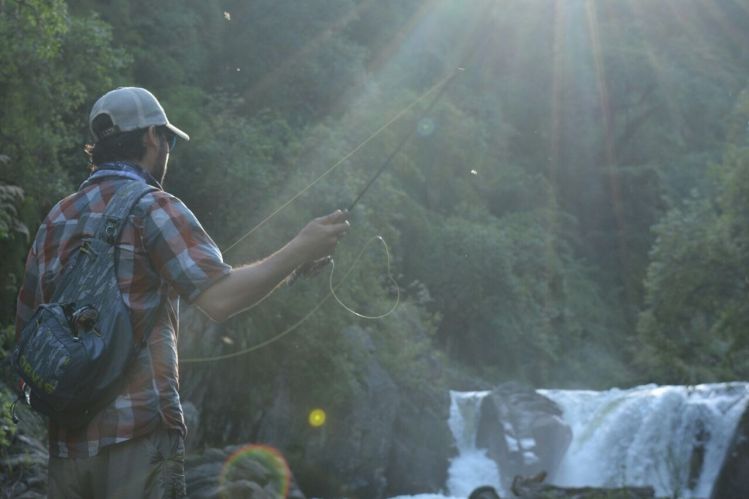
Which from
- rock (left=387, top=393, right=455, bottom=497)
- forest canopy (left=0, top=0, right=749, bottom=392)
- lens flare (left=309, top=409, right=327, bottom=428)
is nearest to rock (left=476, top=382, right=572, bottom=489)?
rock (left=387, top=393, right=455, bottom=497)

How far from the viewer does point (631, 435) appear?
80.3 ft

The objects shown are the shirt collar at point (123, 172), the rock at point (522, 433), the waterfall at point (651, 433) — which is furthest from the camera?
the rock at point (522, 433)

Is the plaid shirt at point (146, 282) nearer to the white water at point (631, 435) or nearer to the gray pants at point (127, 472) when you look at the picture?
the gray pants at point (127, 472)

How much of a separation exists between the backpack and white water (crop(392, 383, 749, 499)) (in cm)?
1949

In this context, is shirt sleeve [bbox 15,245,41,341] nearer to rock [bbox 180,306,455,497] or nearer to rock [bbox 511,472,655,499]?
rock [bbox 511,472,655,499]

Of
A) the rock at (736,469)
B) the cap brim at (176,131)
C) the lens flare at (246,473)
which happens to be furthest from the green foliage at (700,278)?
the cap brim at (176,131)

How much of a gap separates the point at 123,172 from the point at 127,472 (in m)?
0.82

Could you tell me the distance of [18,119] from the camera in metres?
15.0

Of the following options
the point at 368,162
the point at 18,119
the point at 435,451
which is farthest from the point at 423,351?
the point at 18,119

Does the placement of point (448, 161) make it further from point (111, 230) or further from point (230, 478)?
point (111, 230)

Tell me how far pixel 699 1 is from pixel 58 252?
192 feet

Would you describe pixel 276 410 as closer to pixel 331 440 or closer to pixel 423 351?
pixel 331 440

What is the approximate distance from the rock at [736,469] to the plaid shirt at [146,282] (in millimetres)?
16837

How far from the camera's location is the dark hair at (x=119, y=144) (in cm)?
313
